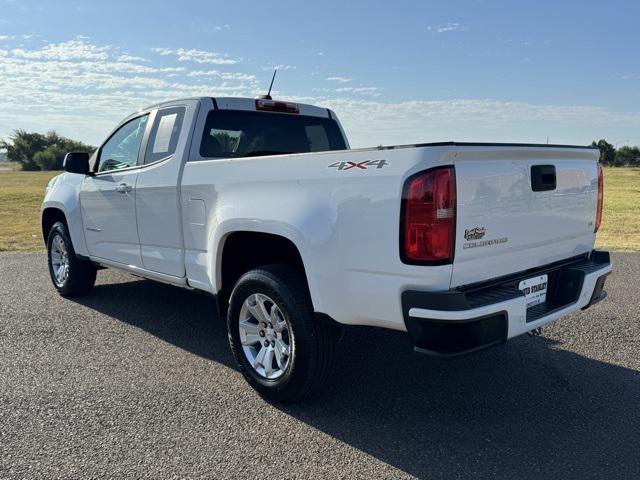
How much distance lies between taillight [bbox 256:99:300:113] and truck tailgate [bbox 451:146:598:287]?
2.36m

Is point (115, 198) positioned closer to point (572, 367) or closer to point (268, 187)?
point (268, 187)

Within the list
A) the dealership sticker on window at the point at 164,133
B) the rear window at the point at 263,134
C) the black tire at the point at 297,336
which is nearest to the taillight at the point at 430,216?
the black tire at the point at 297,336

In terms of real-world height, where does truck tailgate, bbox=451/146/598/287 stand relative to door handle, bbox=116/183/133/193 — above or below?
below

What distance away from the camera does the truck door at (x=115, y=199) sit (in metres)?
4.66

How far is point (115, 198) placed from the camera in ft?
15.8

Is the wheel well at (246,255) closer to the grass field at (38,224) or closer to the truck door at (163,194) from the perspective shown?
the truck door at (163,194)

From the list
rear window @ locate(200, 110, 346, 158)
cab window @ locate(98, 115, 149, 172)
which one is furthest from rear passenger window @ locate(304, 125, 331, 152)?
cab window @ locate(98, 115, 149, 172)

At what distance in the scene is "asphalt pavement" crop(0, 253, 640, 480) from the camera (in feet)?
9.00

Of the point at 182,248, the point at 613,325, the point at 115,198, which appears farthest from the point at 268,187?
the point at 613,325

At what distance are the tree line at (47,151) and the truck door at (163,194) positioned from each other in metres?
60.3

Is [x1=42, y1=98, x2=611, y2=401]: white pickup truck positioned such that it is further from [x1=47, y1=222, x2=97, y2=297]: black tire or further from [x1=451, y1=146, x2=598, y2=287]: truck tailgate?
[x1=47, y1=222, x2=97, y2=297]: black tire

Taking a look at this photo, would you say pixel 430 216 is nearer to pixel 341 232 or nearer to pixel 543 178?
pixel 341 232

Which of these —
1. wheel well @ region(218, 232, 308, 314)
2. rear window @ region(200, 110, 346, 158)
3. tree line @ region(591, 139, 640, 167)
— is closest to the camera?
wheel well @ region(218, 232, 308, 314)

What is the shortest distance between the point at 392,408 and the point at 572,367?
5.04 ft
